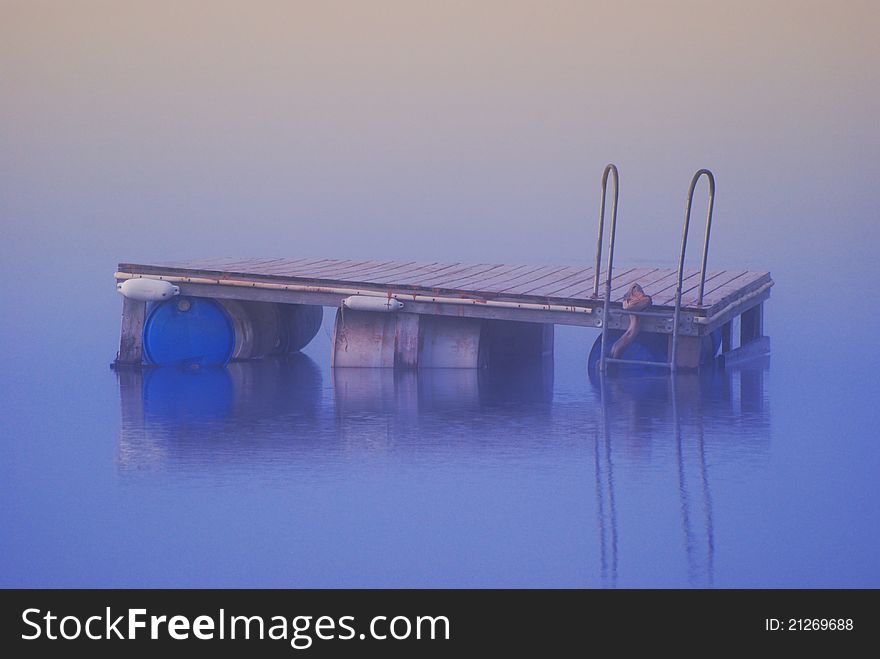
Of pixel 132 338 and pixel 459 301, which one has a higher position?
pixel 459 301

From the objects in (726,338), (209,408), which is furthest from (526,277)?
(209,408)

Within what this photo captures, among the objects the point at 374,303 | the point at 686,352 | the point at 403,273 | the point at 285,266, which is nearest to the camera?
the point at 686,352

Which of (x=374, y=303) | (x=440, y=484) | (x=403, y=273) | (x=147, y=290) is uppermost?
(x=403, y=273)

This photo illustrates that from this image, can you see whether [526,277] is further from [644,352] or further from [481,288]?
[644,352]

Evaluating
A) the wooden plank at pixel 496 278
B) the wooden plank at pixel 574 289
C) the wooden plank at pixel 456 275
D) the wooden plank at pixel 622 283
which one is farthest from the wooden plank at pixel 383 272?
the wooden plank at pixel 622 283

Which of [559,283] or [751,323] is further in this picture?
[751,323]

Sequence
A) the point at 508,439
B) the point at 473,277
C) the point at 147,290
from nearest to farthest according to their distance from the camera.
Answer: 1. the point at 508,439
2. the point at 147,290
3. the point at 473,277

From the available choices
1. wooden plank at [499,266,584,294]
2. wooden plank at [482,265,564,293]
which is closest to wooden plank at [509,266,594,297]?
wooden plank at [499,266,584,294]

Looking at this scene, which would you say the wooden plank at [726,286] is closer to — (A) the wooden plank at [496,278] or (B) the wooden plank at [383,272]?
(A) the wooden plank at [496,278]

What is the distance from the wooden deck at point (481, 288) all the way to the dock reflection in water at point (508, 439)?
431 millimetres

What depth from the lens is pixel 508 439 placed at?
6.32 metres

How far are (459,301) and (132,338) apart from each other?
241 cm

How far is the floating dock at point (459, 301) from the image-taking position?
29.2 ft
